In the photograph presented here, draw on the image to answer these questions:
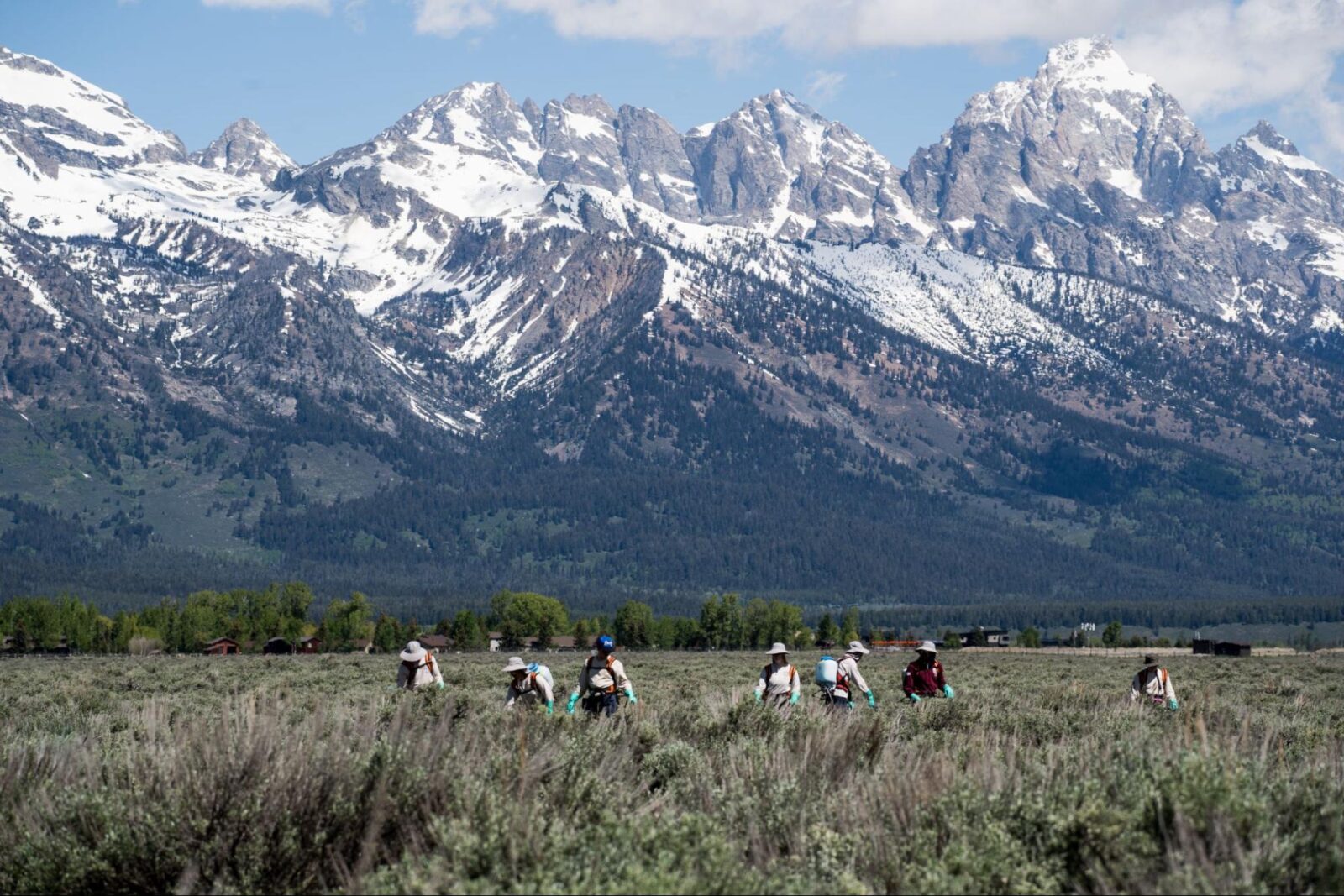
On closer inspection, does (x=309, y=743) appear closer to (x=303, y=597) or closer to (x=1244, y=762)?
(x=1244, y=762)

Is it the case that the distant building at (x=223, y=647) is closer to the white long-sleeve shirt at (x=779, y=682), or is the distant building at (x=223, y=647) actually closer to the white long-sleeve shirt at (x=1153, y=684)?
the white long-sleeve shirt at (x=1153, y=684)

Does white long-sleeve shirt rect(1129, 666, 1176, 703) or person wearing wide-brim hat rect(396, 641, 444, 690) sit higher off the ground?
white long-sleeve shirt rect(1129, 666, 1176, 703)

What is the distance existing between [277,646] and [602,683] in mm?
111380

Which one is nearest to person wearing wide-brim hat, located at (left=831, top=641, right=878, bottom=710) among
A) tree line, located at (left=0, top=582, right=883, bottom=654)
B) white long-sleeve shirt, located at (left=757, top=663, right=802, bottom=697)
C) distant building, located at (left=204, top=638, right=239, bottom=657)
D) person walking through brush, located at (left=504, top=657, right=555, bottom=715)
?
white long-sleeve shirt, located at (left=757, top=663, right=802, bottom=697)

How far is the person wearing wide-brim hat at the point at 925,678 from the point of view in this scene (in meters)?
23.3

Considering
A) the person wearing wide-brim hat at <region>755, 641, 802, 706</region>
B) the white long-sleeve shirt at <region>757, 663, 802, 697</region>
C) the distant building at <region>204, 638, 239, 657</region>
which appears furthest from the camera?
the distant building at <region>204, 638, 239, 657</region>

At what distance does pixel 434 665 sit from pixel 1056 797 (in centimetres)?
1305

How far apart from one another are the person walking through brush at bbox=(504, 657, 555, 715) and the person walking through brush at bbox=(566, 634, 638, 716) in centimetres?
35

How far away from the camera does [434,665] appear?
21.7 meters

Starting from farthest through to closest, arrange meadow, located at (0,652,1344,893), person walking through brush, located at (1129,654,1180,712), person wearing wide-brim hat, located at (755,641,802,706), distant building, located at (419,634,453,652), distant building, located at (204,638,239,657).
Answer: distant building, located at (419,634,453,652) → distant building, located at (204,638,239,657) → person walking through brush, located at (1129,654,1180,712) → person wearing wide-brim hat, located at (755,641,802,706) → meadow, located at (0,652,1344,893)

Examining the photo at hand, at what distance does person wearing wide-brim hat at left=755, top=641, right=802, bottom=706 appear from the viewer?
66.8 feet

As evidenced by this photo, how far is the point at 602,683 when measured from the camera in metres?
19.6

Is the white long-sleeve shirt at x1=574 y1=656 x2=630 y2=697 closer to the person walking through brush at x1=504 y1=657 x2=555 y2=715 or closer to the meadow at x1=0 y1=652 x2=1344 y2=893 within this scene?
the person walking through brush at x1=504 y1=657 x2=555 y2=715

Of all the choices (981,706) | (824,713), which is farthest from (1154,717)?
(824,713)
